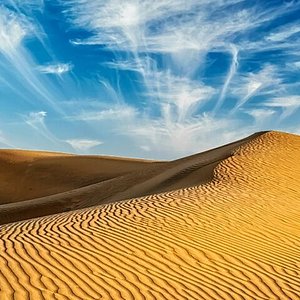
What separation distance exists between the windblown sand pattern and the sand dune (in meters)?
5.30

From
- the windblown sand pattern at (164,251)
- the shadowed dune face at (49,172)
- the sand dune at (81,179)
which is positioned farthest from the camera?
the shadowed dune face at (49,172)

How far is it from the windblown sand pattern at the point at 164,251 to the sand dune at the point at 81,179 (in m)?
5.30

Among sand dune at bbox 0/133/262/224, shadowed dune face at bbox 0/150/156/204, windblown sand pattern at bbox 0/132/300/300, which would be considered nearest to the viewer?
windblown sand pattern at bbox 0/132/300/300

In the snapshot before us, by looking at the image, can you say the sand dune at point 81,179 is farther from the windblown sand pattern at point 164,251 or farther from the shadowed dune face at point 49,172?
the windblown sand pattern at point 164,251

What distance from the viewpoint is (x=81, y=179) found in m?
38.3

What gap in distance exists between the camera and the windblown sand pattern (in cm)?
668

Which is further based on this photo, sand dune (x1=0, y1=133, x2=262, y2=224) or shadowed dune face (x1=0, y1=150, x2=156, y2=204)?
shadowed dune face (x1=0, y1=150, x2=156, y2=204)

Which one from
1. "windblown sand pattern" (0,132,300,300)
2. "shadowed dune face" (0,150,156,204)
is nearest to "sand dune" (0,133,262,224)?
"shadowed dune face" (0,150,156,204)

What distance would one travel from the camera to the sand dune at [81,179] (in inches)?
862

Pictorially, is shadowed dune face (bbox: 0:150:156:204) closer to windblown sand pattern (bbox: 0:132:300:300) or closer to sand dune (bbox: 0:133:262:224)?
sand dune (bbox: 0:133:262:224)

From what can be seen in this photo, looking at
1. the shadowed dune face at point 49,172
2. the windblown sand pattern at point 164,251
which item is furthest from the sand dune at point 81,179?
the windblown sand pattern at point 164,251

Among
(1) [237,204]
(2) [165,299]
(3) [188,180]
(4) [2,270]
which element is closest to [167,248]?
(2) [165,299]

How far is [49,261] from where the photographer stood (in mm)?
7391

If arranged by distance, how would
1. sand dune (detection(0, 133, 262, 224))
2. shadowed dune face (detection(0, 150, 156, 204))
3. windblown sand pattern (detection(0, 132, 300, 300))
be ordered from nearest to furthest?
windblown sand pattern (detection(0, 132, 300, 300)) → sand dune (detection(0, 133, 262, 224)) → shadowed dune face (detection(0, 150, 156, 204))
